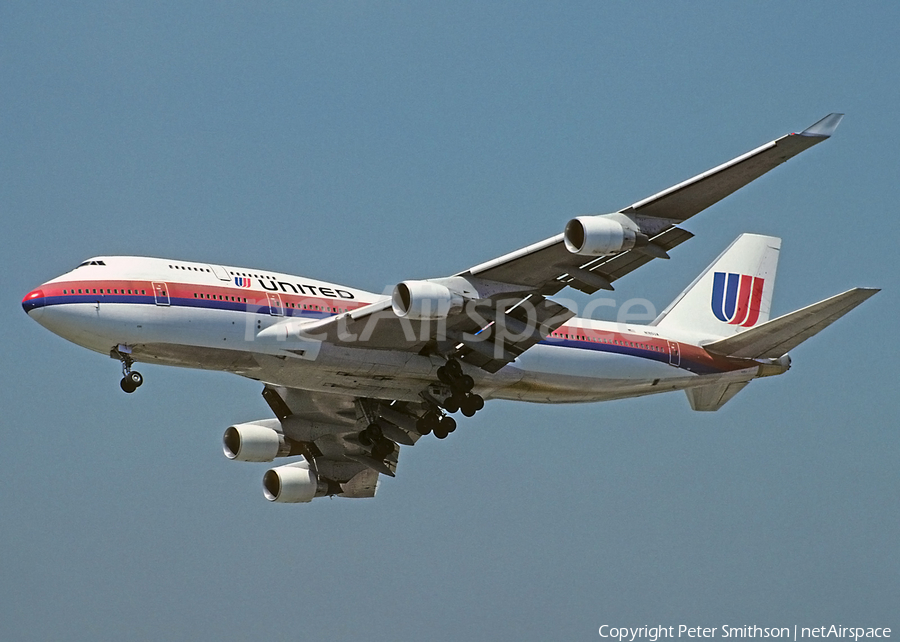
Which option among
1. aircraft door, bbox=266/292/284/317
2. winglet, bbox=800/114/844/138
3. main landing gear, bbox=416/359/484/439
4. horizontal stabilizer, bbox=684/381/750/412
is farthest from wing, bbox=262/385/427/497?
winglet, bbox=800/114/844/138

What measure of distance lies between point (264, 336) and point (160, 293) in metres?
3.16

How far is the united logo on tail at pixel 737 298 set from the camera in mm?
45656

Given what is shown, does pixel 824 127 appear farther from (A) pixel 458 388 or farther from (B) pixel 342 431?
(B) pixel 342 431

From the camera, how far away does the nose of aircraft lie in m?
34.7

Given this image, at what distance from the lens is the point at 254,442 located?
43.6m

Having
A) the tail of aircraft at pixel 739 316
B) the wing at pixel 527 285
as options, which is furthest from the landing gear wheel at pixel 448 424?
the tail of aircraft at pixel 739 316

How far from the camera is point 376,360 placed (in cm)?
3778

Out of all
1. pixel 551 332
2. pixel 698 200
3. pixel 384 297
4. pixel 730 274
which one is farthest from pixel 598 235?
pixel 730 274

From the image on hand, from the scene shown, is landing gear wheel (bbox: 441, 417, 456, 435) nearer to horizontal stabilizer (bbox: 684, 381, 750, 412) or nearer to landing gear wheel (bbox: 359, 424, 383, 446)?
landing gear wheel (bbox: 359, 424, 383, 446)

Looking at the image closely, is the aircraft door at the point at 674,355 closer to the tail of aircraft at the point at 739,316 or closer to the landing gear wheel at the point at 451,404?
the tail of aircraft at the point at 739,316

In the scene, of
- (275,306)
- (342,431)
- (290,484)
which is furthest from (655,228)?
(290,484)

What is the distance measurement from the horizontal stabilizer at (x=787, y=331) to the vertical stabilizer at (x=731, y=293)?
71.8 inches

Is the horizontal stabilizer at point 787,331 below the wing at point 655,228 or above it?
below

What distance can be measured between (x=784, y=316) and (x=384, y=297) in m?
12.7
